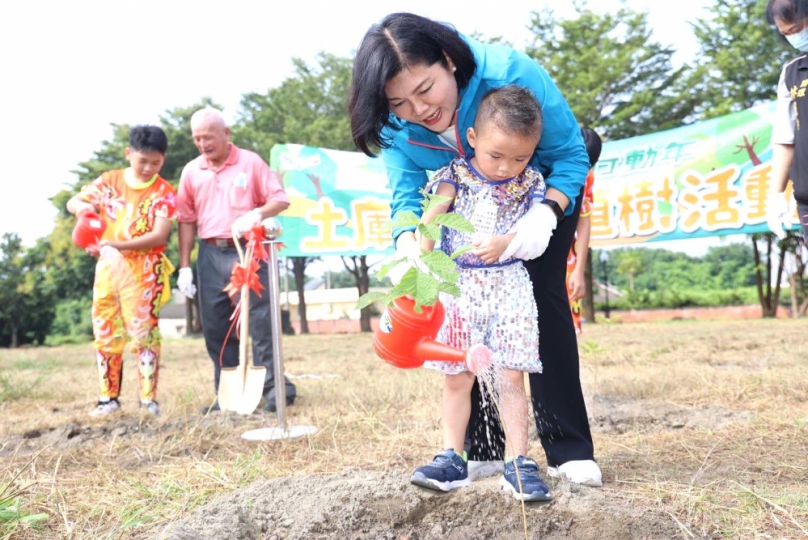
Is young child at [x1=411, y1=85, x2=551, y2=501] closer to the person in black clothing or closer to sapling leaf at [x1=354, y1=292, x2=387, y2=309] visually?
sapling leaf at [x1=354, y1=292, x2=387, y2=309]

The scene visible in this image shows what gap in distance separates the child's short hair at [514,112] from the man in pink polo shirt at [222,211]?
2040 mm

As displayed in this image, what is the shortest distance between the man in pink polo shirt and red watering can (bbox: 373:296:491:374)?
2.04m

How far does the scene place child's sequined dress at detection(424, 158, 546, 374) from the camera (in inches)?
67.6

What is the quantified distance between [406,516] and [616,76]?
14.0 m

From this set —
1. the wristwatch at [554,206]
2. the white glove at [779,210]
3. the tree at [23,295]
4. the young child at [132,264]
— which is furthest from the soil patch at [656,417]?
the tree at [23,295]

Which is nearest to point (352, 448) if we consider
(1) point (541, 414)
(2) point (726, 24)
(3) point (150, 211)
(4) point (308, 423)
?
(4) point (308, 423)

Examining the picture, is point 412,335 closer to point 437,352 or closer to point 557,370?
point 437,352

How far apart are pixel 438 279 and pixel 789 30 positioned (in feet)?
5.07

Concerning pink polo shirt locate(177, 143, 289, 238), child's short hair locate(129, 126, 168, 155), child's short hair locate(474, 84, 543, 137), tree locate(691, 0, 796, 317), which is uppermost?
tree locate(691, 0, 796, 317)

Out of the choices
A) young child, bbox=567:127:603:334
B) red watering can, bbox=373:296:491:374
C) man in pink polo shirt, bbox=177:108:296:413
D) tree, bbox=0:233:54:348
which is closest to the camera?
red watering can, bbox=373:296:491:374

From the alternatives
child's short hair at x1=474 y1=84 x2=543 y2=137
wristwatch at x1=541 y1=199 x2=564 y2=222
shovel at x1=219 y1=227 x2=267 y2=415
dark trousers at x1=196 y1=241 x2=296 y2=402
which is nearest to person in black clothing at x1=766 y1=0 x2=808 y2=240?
wristwatch at x1=541 y1=199 x2=564 y2=222

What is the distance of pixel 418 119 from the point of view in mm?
1679

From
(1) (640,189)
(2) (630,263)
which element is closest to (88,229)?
(1) (640,189)

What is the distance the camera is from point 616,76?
556 inches
